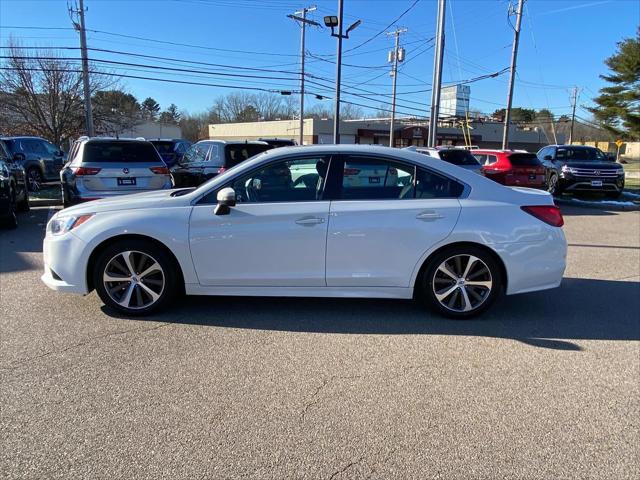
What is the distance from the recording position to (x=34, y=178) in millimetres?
15633

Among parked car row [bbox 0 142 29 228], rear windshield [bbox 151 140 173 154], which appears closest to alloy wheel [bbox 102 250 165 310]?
parked car row [bbox 0 142 29 228]

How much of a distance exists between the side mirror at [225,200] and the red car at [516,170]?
10.7 meters

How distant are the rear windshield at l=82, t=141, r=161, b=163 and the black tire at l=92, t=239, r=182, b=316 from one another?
4.85 meters

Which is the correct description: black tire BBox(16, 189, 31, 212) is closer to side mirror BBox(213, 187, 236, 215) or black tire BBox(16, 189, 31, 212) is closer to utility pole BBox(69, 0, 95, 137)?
side mirror BBox(213, 187, 236, 215)

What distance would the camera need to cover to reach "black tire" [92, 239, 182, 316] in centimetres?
443

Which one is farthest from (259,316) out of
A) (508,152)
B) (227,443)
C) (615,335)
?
(508,152)

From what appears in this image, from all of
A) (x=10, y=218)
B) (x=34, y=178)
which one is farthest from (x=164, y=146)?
(x=10, y=218)

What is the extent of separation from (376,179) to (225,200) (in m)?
1.44

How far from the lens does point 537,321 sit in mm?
4684

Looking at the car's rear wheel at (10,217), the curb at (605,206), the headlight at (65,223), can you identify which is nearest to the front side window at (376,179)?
the headlight at (65,223)

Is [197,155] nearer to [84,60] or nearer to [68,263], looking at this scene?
[68,263]

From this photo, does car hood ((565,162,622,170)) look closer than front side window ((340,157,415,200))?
No

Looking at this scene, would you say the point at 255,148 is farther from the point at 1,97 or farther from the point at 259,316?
the point at 1,97

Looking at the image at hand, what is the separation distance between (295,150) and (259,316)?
1.63 m
